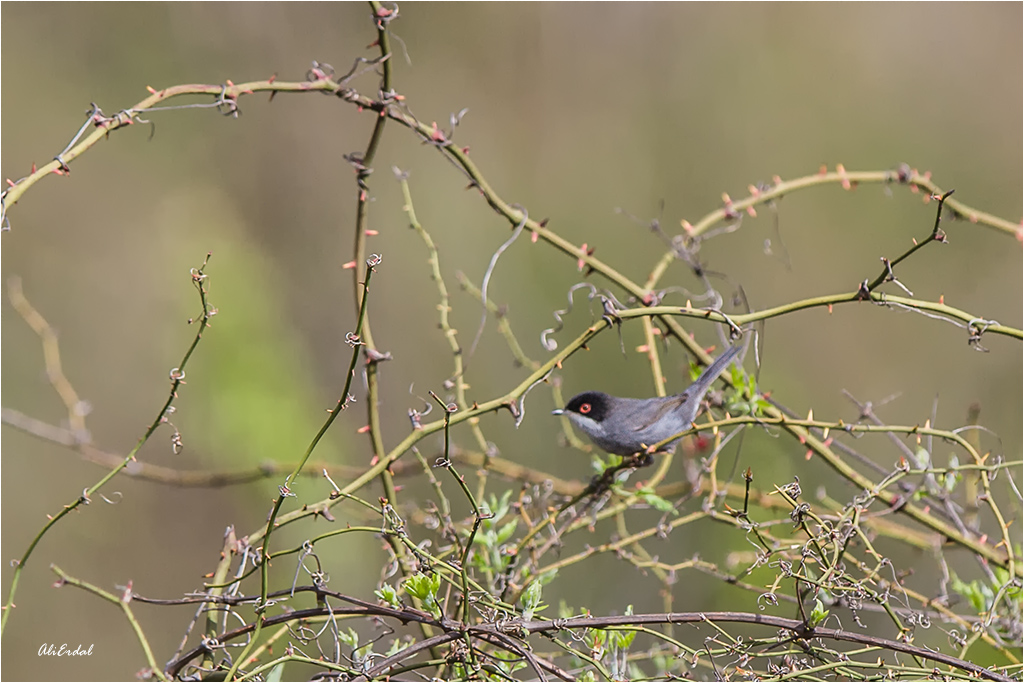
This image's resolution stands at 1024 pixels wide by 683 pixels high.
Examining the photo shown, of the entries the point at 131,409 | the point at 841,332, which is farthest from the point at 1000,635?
the point at 131,409

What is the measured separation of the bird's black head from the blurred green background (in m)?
1.42

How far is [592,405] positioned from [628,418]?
0.16 metres

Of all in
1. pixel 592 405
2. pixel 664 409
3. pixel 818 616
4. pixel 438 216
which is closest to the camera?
pixel 818 616

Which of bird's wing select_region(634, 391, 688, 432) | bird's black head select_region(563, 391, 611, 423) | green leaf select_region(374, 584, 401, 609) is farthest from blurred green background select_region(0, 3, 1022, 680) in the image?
green leaf select_region(374, 584, 401, 609)

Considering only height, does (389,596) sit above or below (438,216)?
below

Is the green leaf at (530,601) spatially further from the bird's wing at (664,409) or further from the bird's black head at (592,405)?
the bird's black head at (592,405)

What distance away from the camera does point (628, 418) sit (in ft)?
10.8

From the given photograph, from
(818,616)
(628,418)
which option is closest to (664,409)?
(628,418)

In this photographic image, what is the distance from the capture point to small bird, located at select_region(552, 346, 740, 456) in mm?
3170

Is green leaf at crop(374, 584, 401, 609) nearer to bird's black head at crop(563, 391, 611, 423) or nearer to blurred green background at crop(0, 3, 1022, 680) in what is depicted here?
bird's black head at crop(563, 391, 611, 423)

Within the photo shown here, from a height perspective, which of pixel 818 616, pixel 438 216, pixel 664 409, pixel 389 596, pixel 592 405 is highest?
pixel 438 216

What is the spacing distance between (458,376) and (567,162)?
11.5 feet

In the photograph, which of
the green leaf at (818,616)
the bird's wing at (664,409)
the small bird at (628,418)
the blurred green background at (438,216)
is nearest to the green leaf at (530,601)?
the green leaf at (818,616)

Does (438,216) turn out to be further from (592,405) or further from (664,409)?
(664,409)
